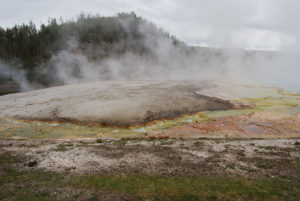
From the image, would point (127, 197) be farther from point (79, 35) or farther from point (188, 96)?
point (79, 35)

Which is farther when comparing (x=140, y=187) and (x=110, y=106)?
(x=110, y=106)

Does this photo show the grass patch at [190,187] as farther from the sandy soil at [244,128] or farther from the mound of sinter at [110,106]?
the mound of sinter at [110,106]

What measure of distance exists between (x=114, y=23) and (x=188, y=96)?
3433 centimetres

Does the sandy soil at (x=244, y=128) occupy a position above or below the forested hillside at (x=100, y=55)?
below

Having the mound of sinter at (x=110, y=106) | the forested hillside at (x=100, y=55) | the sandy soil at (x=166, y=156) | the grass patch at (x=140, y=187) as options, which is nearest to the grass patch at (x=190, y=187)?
the grass patch at (x=140, y=187)

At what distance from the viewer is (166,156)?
703 centimetres

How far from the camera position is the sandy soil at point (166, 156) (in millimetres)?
6094

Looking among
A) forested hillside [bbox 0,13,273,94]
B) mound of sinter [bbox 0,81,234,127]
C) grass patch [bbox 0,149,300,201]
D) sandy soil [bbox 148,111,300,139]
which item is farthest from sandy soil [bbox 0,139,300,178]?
forested hillside [bbox 0,13,273,94]

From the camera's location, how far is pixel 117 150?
7582 millimetres

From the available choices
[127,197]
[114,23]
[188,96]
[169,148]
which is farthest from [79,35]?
[127,197]

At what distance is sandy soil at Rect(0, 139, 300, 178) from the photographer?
6.09m

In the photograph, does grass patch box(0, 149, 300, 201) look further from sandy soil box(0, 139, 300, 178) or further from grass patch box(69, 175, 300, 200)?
sandy soil box(0, 139, 300, 178)

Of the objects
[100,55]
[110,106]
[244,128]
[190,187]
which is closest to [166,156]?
[190,187]

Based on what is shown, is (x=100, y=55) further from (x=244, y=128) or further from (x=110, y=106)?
(x=244, y=128)
